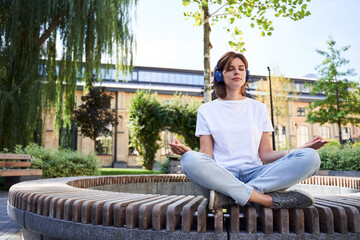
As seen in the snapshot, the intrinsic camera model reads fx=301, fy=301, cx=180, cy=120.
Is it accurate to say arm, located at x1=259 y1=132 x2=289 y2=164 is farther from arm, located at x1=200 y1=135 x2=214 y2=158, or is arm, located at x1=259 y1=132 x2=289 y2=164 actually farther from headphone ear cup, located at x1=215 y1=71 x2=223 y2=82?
headphone ear cup, located at x1=215 y1=71 x2=223 y2=82

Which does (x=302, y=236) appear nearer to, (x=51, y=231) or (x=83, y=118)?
(x=51, y=231)

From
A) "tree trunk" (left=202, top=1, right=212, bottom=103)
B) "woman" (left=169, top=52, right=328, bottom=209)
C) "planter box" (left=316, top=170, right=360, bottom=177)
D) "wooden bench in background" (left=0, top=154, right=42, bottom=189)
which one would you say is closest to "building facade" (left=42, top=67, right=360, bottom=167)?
"wooden bench in background" (left=0, top=154, right=42, bottom=189)

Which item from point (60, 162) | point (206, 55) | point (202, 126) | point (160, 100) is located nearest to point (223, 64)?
point (202, 126)

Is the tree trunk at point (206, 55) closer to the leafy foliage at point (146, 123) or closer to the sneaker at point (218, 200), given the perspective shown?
the sneaker at point (218, 200)

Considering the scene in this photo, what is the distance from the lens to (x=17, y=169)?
8.26 m

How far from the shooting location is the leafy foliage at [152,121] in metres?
18.3

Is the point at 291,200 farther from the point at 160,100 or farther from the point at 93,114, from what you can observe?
the point at 160,100

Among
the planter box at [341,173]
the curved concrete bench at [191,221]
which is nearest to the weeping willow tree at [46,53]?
the planter box at [341,173]

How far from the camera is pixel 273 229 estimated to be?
1.95 metres

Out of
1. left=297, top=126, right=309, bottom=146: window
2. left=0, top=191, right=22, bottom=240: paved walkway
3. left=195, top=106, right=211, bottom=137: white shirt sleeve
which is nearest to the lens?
left=195, top=106, right=211, bottom=137: white shirt sleeve

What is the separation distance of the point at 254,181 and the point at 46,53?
1038 centimetres

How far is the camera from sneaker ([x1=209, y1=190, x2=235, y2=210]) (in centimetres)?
188

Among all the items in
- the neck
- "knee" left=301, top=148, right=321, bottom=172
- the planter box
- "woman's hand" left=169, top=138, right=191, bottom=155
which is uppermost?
the neck

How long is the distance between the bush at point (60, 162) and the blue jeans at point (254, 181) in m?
8.40
